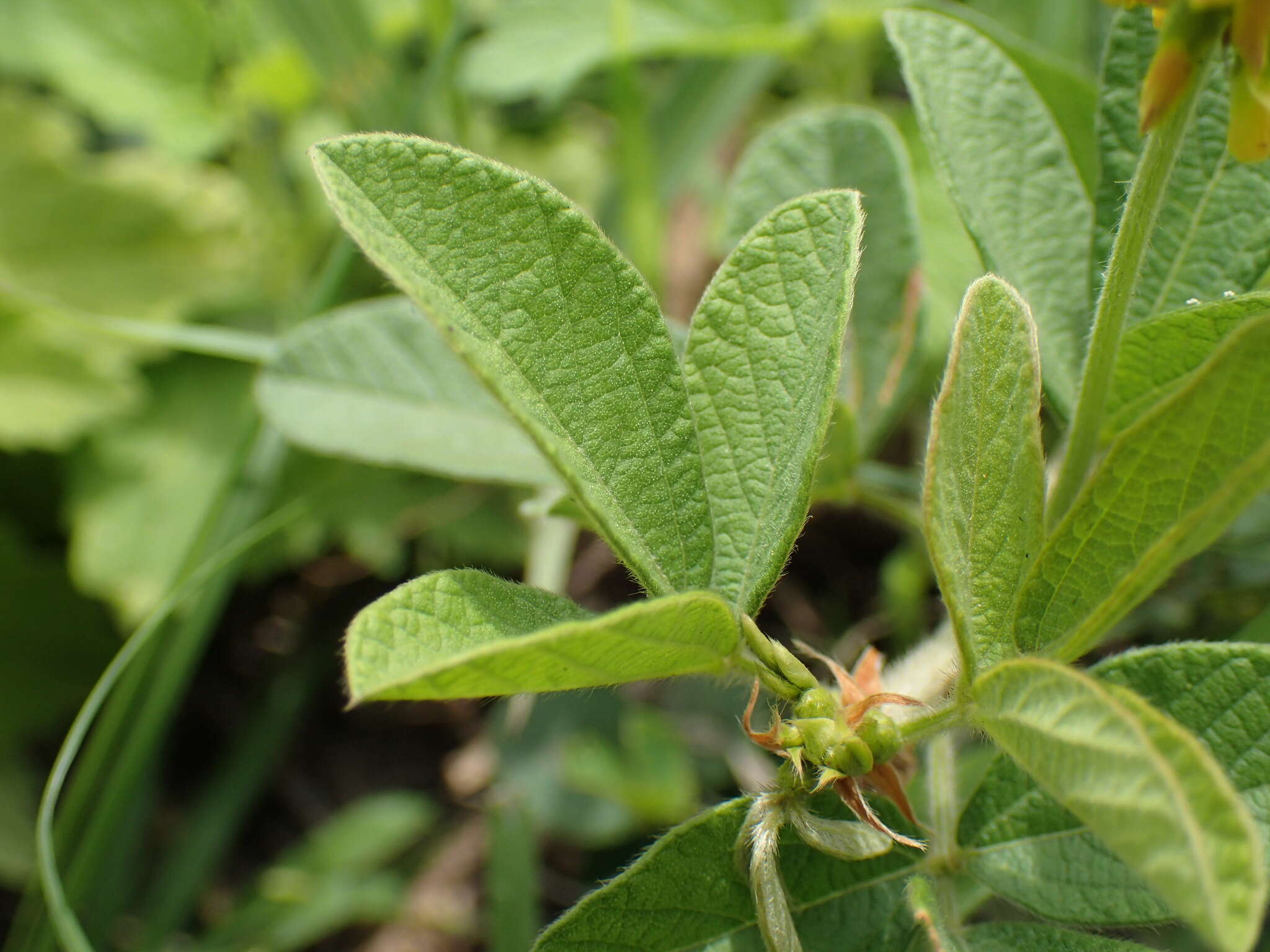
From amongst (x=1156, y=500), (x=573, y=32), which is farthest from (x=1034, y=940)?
(x=573, y=32)

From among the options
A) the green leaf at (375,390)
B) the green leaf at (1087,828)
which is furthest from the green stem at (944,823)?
the green leaf at (375,390)

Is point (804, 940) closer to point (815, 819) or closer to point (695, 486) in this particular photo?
point (815, 819)

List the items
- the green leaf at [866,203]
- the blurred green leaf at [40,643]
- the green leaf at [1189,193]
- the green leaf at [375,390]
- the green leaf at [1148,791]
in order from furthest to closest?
the blurred green leaf at [40,643] → the green leaf at [375,390] → the green leaf at [866,203] → the green leaf at [1189,193] → the green leaf at [1148,791]

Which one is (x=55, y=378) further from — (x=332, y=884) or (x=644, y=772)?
(x=644, y=772)

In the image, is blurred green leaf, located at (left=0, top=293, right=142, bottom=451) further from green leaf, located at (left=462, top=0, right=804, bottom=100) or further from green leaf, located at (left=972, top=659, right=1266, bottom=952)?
green leaf, located at (left=972, top=659, right=1266, bottom=952)

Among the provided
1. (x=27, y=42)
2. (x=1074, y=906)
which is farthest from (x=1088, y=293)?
(x=27, y=42)

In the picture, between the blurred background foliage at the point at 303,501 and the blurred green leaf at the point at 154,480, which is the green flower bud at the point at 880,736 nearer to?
the blurred background foliage at the point at 303,501
